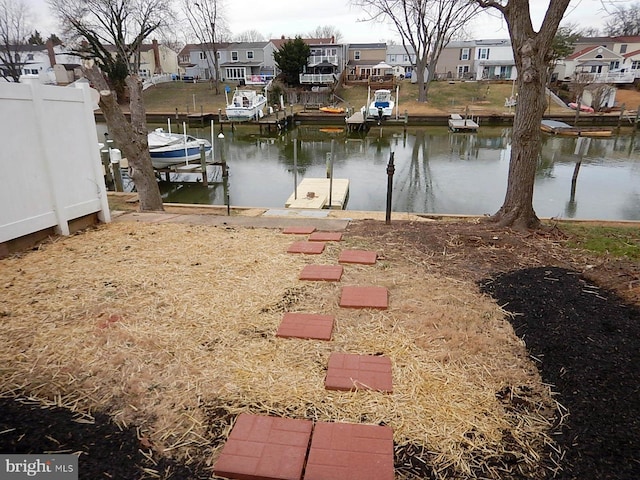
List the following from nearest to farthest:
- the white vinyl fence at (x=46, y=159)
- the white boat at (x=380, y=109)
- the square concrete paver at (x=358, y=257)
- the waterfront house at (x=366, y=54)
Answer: the square concrete paver at (x=358, y=257), the white vinyl fence at (x=46, y=159), the white boat at (x=380, y=109), the waterfront house at (x=366, y=54)

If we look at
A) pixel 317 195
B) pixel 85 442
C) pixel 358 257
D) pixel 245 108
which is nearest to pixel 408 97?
pixel 245 108

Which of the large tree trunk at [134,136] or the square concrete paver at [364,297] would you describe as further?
the large tree trunk at [134,136]

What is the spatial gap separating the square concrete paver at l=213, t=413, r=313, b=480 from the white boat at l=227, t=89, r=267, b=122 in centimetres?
2862

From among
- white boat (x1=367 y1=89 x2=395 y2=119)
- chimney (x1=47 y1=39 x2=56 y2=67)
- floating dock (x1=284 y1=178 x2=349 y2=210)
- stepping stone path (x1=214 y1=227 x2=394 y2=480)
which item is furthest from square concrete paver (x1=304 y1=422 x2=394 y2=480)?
chimney (x1=47 y1=39 x2=56 y2=67)

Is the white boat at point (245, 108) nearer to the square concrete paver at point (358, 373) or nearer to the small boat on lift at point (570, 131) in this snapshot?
the small boat on lift at point (570, 131)

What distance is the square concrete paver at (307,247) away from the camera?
4248mm

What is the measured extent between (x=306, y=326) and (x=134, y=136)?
652cm

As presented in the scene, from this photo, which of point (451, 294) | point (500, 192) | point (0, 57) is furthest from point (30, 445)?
point (0, 57)

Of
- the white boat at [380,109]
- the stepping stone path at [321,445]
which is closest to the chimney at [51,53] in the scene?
the white boat at [380,109]

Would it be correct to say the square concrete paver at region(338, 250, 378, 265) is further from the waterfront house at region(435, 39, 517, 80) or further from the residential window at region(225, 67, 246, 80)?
the residential window at region(225, 67, 246, 80)

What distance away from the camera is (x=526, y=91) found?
4996 mm

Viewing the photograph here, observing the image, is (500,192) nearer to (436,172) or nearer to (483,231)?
(436,172)

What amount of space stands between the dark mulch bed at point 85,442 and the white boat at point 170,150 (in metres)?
13.9

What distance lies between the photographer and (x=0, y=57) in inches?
1577
